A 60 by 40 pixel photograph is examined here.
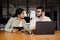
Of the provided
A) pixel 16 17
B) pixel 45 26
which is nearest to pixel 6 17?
pixel 16 17

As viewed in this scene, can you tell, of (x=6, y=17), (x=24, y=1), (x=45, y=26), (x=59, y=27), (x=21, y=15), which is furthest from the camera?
(x=59, y=27)

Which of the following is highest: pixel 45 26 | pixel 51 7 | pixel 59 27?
pixel 51 7

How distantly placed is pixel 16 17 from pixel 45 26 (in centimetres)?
113

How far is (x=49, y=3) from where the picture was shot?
8.91 m

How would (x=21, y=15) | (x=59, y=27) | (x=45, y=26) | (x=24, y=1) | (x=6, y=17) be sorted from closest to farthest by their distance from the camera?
(x=45, y=26) < (x=21, y=15) < (x=6, y=17) < (x=24, y=1) < (x=59, y=27)

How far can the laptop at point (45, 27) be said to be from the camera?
2490mm

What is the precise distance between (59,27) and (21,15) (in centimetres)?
599

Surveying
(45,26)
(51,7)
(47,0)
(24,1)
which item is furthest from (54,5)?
(45,26)

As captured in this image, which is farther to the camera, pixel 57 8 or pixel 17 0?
pixel 57 8

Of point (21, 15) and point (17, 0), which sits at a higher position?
point (17, 0)

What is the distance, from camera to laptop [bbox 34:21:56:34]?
98.0 inches

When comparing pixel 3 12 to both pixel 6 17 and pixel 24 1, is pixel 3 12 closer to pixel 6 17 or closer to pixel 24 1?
pixel 6 17

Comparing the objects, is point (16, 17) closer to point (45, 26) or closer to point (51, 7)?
point (45, 26)

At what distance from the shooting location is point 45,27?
8.23 feet
